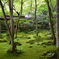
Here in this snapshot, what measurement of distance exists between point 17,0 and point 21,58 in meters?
11.7

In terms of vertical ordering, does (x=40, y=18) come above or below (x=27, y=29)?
above

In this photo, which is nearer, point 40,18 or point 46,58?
point 46,58

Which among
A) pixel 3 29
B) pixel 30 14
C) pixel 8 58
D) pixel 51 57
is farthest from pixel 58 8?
pixel 30 14

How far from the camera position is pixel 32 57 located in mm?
7184

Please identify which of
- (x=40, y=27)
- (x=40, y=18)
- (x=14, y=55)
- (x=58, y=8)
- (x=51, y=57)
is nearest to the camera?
(x=58, y=8)

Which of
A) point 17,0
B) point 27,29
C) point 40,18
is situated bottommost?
point 27,29

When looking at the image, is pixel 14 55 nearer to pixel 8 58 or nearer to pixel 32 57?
pixel 8 58

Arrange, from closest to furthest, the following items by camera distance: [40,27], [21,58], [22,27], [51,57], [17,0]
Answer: [51,57] < [21,58] < [17,0] < [22,27] < [40,27]

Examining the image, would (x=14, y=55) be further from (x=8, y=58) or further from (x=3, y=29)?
(x=3, y=29)

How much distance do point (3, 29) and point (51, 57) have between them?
1761cm

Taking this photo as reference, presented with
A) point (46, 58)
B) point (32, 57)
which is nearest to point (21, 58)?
point (32, 57)

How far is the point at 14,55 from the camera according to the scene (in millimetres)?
7523

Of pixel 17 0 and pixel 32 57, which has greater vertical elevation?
pixel 17 0

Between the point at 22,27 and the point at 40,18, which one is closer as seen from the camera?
the point at 40,18
